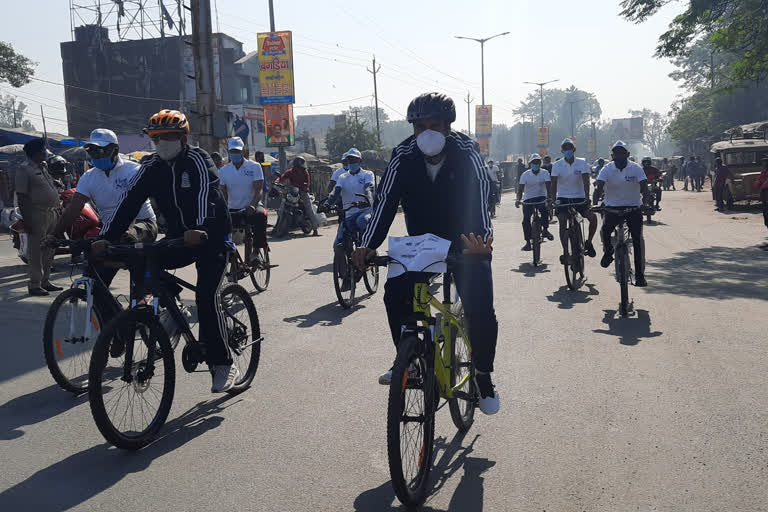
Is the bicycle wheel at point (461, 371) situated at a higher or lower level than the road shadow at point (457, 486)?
higher

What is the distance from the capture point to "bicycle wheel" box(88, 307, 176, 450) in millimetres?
4297

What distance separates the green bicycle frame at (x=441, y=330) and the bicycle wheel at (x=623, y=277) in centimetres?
465

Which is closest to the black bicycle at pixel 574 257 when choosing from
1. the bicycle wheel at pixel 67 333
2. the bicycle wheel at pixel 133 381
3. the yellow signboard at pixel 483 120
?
the bicycle wheel at pixel 67 333

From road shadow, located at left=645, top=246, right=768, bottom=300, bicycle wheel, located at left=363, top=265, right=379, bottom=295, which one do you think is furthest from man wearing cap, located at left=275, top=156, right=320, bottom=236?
road shadow, located at left=645, top=246, right=768, bottom=300

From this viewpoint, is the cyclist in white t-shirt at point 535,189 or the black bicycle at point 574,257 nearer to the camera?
the black bicycle at point 574,257

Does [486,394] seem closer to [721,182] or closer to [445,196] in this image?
[445,196]

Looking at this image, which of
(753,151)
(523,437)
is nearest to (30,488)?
(523,437)

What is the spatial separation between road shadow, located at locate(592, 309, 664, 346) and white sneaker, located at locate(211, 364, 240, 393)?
147 inches

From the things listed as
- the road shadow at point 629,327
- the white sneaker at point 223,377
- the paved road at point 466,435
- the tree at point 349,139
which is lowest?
the road shadow at point 629,327

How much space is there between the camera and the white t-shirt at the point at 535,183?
1376cm

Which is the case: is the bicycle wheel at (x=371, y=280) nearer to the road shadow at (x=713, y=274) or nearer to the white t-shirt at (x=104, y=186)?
the road shadow at (x=713, y=274)

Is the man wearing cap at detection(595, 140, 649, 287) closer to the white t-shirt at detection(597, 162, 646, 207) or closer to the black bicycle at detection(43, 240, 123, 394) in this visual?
the white t-shirt at detection(597, 162, 646, 207)

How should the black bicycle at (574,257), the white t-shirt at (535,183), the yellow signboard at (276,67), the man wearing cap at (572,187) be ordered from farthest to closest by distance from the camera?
1. the yellow signboard at (276,67)
2. the white t-shirt at (535,183)
3. the man wearing cap at (572,187)
4. the black bicycle at (574,257)

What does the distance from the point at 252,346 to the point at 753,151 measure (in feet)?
87.6
